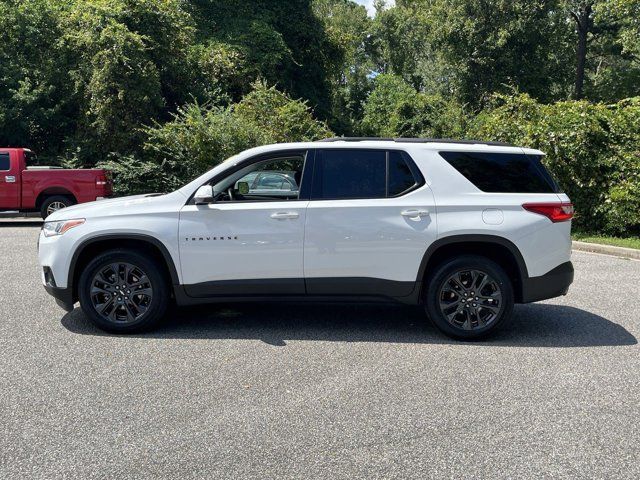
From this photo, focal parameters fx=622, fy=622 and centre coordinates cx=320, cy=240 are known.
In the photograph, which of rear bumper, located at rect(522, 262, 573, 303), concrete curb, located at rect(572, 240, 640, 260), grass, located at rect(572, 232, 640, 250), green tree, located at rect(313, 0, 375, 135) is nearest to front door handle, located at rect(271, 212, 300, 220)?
rear bumper, located at rect(522, 262, 573, 303)

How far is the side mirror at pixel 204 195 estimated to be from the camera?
5531 mm

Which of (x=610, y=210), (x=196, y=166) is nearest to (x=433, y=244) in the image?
(x=610, y=210)

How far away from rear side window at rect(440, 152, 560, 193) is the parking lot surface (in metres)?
1.41

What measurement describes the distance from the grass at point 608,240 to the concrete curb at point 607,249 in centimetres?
24

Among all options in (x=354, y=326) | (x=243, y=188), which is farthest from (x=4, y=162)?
(x=354, y=326)

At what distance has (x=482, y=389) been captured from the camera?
4418mm

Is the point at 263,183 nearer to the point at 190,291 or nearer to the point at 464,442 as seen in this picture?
the point at 190,291

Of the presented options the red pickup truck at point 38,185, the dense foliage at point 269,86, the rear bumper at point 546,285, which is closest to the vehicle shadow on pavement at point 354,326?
the rear bumper at point 546,285

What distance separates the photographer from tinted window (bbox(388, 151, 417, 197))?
5.66 metres

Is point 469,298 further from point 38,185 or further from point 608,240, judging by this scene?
point 38,185

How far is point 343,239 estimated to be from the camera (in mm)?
5512

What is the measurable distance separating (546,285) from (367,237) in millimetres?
1680

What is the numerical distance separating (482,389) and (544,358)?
1040mm

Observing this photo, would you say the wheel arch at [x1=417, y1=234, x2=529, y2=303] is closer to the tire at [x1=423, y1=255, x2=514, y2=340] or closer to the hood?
the tire at [x1=423, y1=255, x2=514, y2=340]
